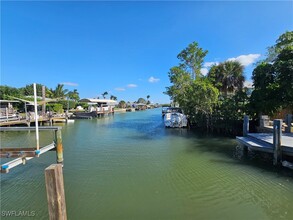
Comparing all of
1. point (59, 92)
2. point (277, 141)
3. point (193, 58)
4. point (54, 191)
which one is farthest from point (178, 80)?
point (59, 92)

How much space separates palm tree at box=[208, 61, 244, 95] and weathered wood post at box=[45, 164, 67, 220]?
24492 millimetres

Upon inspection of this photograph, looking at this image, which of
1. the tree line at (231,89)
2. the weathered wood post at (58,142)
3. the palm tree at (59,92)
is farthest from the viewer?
the palm tree at (59,92)

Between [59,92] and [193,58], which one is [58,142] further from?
[59,92]

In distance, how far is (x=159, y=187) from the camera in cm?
762

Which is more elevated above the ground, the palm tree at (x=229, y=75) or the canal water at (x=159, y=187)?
the palm tree at (x=229, y=75)

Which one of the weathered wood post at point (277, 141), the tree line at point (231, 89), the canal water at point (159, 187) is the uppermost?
the tree line at point (231, 89)

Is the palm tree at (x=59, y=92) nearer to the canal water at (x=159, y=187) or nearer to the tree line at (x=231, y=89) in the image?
the tree line at (x=231, y=89)

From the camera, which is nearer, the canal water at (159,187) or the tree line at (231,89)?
the canal water at (159,187)

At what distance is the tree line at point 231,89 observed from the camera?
1457 cm

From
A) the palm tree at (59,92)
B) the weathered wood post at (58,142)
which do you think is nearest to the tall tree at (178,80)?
the weathered wood post at (58,142)

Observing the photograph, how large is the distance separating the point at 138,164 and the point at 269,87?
11747mm

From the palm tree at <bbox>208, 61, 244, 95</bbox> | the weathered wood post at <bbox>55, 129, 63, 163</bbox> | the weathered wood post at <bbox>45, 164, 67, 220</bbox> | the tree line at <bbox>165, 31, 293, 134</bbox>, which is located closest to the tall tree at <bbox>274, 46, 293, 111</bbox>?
the tree line at <bbox>165, 31, 293, 134</bbox>

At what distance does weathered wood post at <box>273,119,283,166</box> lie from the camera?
29.9 ft

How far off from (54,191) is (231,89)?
26.5 meters
